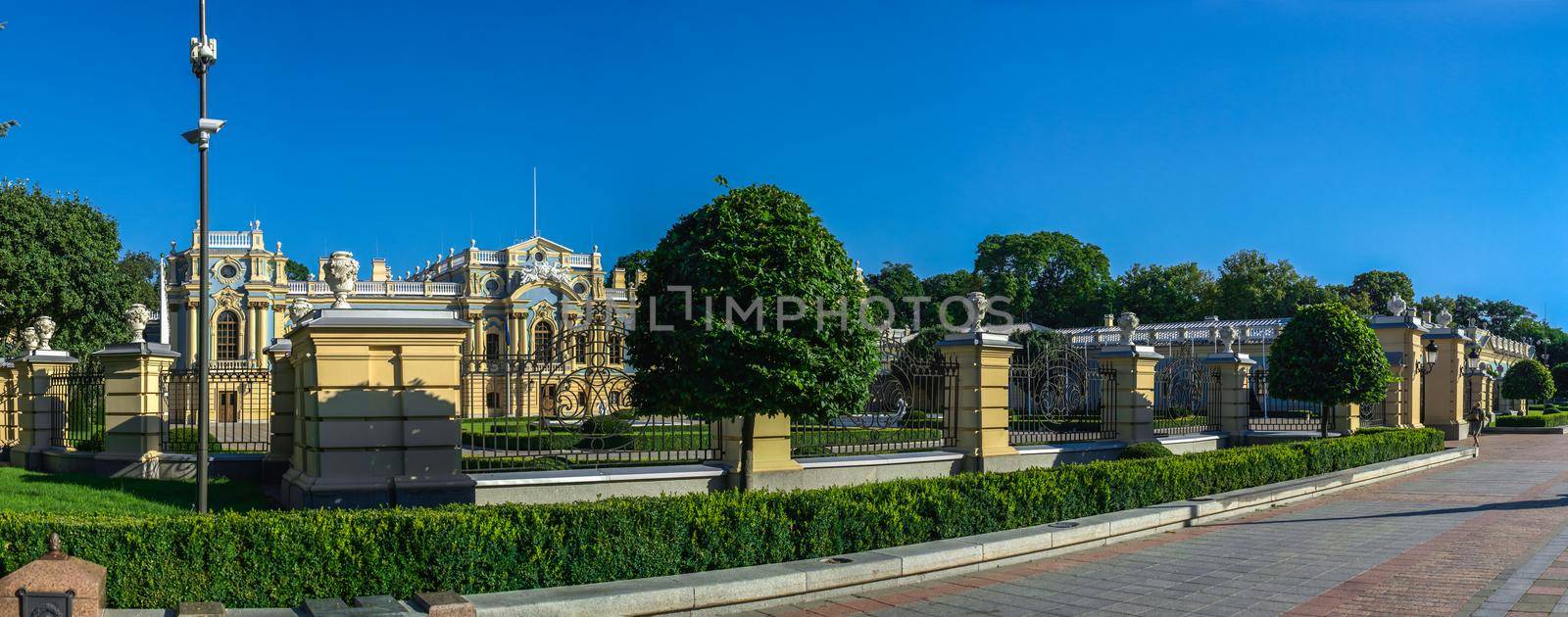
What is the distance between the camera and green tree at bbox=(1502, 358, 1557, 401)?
47.8 metres

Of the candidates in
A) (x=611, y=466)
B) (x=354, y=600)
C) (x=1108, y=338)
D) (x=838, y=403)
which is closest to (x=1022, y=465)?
(x=838, y=403)

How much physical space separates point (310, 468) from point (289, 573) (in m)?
3.32

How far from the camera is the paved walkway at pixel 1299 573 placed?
8.45 metres

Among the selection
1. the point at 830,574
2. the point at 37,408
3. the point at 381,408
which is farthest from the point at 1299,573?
the point at 37,408

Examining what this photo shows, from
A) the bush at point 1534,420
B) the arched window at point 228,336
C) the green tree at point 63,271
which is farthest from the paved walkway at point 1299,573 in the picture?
the arched window at point 228,336

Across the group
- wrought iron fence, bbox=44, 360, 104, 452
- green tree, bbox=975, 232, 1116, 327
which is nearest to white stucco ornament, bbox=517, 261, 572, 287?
green tree, bbox=975, 232, 1116, 327

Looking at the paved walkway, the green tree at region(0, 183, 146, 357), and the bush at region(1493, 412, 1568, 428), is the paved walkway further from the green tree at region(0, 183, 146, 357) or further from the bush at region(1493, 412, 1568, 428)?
the green tree at region(0, 183, 146, 357)

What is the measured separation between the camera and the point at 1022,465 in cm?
1678

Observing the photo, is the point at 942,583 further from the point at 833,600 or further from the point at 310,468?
the point at 310,468

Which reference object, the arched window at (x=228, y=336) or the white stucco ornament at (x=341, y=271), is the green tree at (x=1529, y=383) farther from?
the arched window at (x=228, y=336)

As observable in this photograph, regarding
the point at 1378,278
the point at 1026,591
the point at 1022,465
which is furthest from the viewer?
the point at 1378,278

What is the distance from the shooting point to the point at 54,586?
6.55m

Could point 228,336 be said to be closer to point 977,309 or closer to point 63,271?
point 63,271

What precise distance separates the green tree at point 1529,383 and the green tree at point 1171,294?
77.4 feet
